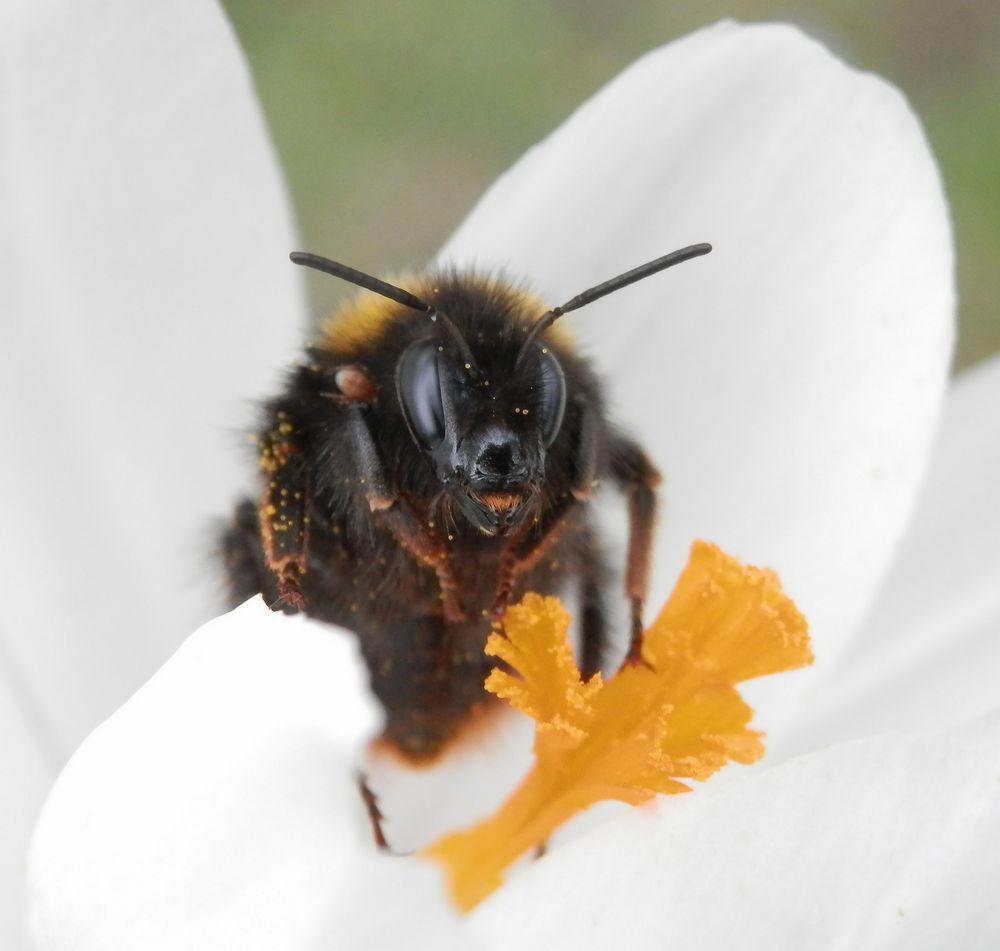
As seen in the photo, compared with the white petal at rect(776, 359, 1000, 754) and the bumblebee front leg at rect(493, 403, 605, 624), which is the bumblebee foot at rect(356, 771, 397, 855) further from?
the white petal at rect(776, 359, 1000, 754)

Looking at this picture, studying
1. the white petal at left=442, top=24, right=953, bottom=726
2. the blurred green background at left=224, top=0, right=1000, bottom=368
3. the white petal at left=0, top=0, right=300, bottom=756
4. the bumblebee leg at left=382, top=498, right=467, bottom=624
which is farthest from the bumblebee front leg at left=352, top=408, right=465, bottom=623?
the blurred green background at left=224, top=0, right=1000, bottom=368

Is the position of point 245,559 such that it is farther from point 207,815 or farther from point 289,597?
point 207,815

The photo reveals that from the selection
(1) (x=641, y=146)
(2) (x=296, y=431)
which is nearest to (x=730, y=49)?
(1) (x=641, y=146)

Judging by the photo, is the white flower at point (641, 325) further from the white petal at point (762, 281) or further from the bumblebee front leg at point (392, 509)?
the bumblebee front leg at point (392, 509)

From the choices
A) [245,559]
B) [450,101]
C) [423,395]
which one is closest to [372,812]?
[245,559]

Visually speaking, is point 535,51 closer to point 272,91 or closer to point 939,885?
point 272,91

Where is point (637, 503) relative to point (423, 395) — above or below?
below

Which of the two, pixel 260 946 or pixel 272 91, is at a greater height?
pixel 260 946
